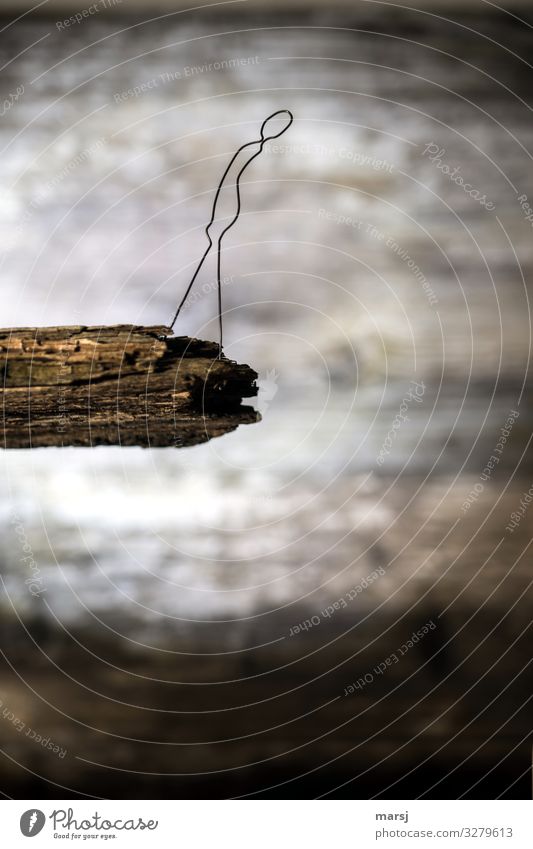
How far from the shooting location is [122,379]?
4.90 feet

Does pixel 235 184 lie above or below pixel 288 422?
above

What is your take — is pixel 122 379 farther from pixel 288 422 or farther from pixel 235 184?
pixel 235 184

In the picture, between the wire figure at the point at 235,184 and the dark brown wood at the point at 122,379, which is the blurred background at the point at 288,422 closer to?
the wire figure at the point at 235,184

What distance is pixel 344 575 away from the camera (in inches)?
64.4

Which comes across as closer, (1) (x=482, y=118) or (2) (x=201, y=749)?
(2) (x=201, y=749)

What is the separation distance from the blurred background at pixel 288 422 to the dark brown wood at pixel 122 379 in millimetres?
152

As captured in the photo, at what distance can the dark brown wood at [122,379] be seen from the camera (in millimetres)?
1484

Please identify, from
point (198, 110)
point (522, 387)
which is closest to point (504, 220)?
point (522, 387)

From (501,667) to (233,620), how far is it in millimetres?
555

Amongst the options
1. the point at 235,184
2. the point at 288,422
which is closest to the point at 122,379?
the point at 288,422

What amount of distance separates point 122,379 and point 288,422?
380 millimetres

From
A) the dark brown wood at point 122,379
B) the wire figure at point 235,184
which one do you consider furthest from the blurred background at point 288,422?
the dark brown wood at point 122,379

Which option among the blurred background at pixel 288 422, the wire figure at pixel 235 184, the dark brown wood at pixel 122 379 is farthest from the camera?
the wire figure at pixel 235 184
